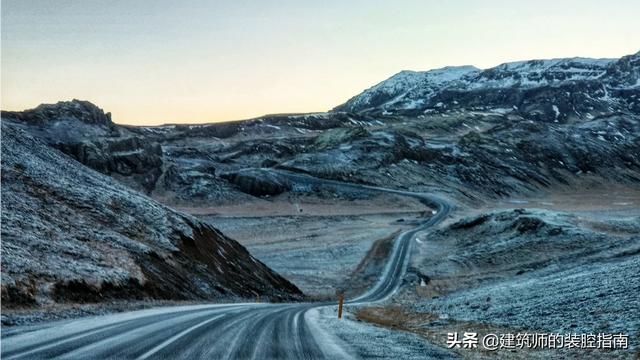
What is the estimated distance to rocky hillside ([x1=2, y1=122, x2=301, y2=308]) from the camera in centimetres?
1998

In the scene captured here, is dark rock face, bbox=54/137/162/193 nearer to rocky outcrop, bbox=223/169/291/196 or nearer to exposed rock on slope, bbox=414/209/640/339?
rocky outcrop, bbox=223/169/291/196

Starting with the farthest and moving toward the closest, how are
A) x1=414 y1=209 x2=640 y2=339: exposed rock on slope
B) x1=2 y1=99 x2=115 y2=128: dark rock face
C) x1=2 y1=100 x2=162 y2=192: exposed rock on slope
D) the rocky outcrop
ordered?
the rocky outcrop
x1=2 y1=99 x2=115 y2=128: dark rock face
x1=2 y1=100 x2=162 y2=192: exposed rock on slope
x1=414 y1=209 x2=640 y2=339: exposed rock on slope

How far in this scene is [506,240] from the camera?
6162 cm

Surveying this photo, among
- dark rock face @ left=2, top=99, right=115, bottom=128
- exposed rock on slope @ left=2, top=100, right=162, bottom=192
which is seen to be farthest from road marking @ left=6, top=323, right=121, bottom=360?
dark rock face @ left=2, top=99, right=115, bottom=128

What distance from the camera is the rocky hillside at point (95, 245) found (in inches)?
787

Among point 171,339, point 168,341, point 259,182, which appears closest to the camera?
point 168,341

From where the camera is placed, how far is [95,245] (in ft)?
86.2

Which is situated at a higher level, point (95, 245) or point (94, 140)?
point (94, 140)

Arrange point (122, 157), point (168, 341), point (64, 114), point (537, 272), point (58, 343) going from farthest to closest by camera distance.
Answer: point (64, 114)
point (122, 157)
point (537, 272)
point (168, 341)
point (58, 343)

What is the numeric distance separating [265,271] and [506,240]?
33.1 m

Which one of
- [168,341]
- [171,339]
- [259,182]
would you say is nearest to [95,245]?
[171,339]

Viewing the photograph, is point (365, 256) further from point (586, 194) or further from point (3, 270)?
point (586, 194)

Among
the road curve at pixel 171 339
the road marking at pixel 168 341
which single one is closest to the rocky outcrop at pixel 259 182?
the road curve at pixel 171 339

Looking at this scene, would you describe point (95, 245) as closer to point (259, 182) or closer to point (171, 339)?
point (171, 339)
